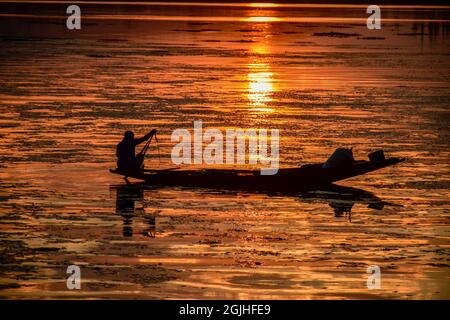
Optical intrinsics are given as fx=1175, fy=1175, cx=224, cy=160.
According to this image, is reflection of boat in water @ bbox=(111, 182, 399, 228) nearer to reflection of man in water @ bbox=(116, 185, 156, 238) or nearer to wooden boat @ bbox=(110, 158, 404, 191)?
reflection of man in water @ bbox=(116, 185, 156, 238)

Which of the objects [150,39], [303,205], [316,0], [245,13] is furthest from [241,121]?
[316,0]

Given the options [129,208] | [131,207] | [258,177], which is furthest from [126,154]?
[258,177]

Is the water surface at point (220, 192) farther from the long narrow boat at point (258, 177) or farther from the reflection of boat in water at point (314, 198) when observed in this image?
the long narrow boat at point (258, 177)

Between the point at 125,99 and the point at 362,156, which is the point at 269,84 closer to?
the point at 125,99

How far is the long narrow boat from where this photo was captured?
20922mm

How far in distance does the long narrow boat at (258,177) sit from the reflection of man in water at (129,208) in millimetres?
467

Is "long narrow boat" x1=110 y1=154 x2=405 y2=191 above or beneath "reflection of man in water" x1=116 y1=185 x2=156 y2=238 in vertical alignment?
above

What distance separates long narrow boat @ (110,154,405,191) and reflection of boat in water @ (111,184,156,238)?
0.41 m

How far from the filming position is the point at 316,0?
429ft

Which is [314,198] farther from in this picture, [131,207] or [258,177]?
[131,207]

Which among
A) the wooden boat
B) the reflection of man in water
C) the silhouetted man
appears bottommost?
the reflection of man in water

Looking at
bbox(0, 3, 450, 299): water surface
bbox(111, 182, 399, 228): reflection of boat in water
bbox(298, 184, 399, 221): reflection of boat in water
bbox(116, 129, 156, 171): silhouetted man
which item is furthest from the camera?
bbox(116, 129, 156, 171): silhouetted man

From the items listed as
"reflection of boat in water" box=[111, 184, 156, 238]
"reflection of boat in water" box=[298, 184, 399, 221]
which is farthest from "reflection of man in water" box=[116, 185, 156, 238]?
"reflection of boat in water" box=[298, 184, 399, 221]
